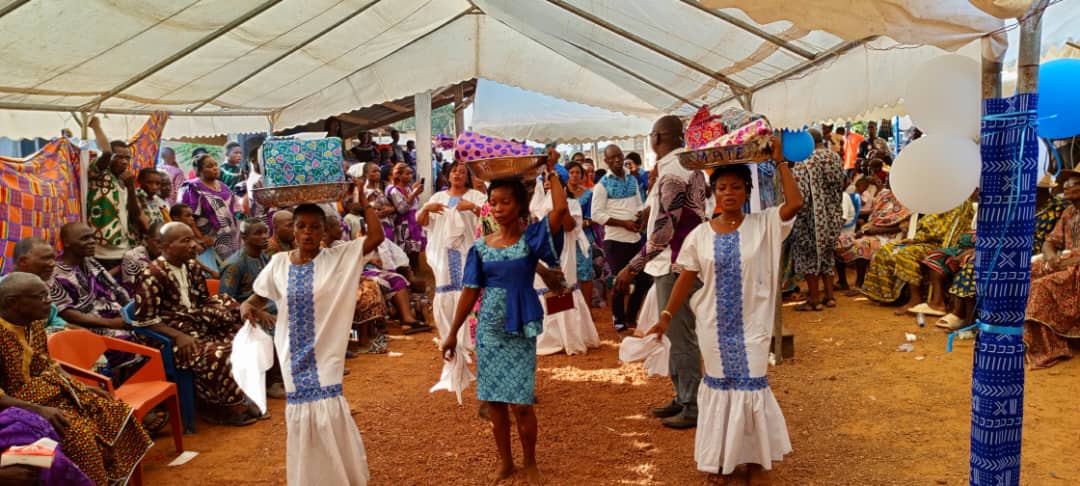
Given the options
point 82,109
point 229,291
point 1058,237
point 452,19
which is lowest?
point 229,291

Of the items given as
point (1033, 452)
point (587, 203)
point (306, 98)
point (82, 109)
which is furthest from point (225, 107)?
point (1033, 452)

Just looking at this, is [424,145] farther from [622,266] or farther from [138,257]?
[138,257]

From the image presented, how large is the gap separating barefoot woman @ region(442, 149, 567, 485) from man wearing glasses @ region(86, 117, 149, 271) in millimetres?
4516

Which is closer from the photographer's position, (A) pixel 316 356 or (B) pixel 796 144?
(A) pixel 316 356

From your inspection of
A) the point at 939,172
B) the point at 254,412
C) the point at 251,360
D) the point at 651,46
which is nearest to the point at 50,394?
the point at 251,360

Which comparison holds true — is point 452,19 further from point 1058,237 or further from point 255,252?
point 1058,237

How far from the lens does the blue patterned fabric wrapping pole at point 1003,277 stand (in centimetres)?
282

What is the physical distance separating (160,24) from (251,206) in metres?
3.93

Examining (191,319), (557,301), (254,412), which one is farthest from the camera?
(254,412)

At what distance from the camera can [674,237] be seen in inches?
192

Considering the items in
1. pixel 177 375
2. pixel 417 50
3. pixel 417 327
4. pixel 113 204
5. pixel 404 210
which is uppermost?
pixel 417 50

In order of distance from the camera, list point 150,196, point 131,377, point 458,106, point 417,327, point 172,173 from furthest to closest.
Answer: point 458,106
point 172,173
point 417,327
point 150,196
point 131,377

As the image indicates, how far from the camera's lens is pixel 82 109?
23.5 feet

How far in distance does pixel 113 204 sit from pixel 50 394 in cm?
385
